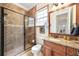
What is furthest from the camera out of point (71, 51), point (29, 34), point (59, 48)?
point (29, 34)

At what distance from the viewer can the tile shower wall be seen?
1837mm

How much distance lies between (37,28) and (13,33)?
1.26ft

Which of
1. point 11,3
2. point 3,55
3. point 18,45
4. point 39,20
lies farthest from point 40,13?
point 3,55

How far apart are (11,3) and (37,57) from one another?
961mm

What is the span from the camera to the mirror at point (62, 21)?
183 centimetres

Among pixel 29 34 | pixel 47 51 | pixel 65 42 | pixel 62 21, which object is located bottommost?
pixel 47 51

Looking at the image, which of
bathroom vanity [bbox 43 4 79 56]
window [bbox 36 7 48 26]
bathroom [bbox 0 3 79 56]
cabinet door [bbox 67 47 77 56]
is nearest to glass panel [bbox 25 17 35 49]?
bathroom [bbox 0 3 79 56]

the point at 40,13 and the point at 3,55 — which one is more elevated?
the point at 40,13

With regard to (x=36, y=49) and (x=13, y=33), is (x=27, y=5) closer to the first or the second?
(x=13, y=33)

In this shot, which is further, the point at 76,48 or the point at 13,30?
the point at 13,30

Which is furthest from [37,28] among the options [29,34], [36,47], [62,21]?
[62,21]

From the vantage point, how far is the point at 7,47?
1843mm

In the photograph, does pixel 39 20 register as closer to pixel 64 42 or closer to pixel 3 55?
pixel 64 42

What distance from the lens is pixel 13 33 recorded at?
1.86m
